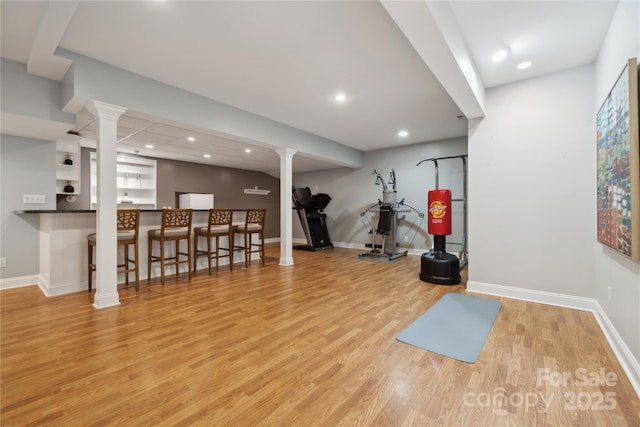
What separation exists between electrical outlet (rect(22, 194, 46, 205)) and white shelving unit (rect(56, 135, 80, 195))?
139 centimetres

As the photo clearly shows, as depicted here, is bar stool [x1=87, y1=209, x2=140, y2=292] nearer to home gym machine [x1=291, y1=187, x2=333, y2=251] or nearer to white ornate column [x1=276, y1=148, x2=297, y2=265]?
white ornate column [x1=276, y1=148, x2=297, y2=265]

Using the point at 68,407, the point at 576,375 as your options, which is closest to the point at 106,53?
the point at 68,407

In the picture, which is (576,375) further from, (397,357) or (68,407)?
(68,407)

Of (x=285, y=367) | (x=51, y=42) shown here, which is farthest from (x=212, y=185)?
(x=285, y=367)

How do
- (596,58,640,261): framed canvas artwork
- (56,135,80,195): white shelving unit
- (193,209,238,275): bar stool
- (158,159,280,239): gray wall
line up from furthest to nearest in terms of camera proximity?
(158,159,280,239): gray wall → (56,135,80,195): white shelving unit → (193,209,238,275): bar stool → (596,58,640,261): framed canvas artwork

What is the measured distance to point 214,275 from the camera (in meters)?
4.32

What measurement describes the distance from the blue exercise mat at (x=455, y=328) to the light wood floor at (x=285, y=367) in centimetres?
9

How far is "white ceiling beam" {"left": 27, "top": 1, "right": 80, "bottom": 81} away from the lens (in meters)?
2.00

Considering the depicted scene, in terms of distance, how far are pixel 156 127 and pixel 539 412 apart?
5315 millimetres

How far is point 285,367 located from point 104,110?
3.21 meters

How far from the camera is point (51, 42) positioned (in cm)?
Result: 241

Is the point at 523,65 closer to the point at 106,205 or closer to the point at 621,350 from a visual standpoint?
the point at 621,350

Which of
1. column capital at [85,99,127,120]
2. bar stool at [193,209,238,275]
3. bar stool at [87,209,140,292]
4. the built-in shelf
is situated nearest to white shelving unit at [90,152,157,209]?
the built-in shelf

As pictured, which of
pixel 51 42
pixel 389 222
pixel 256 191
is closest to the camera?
pixel 51 42
